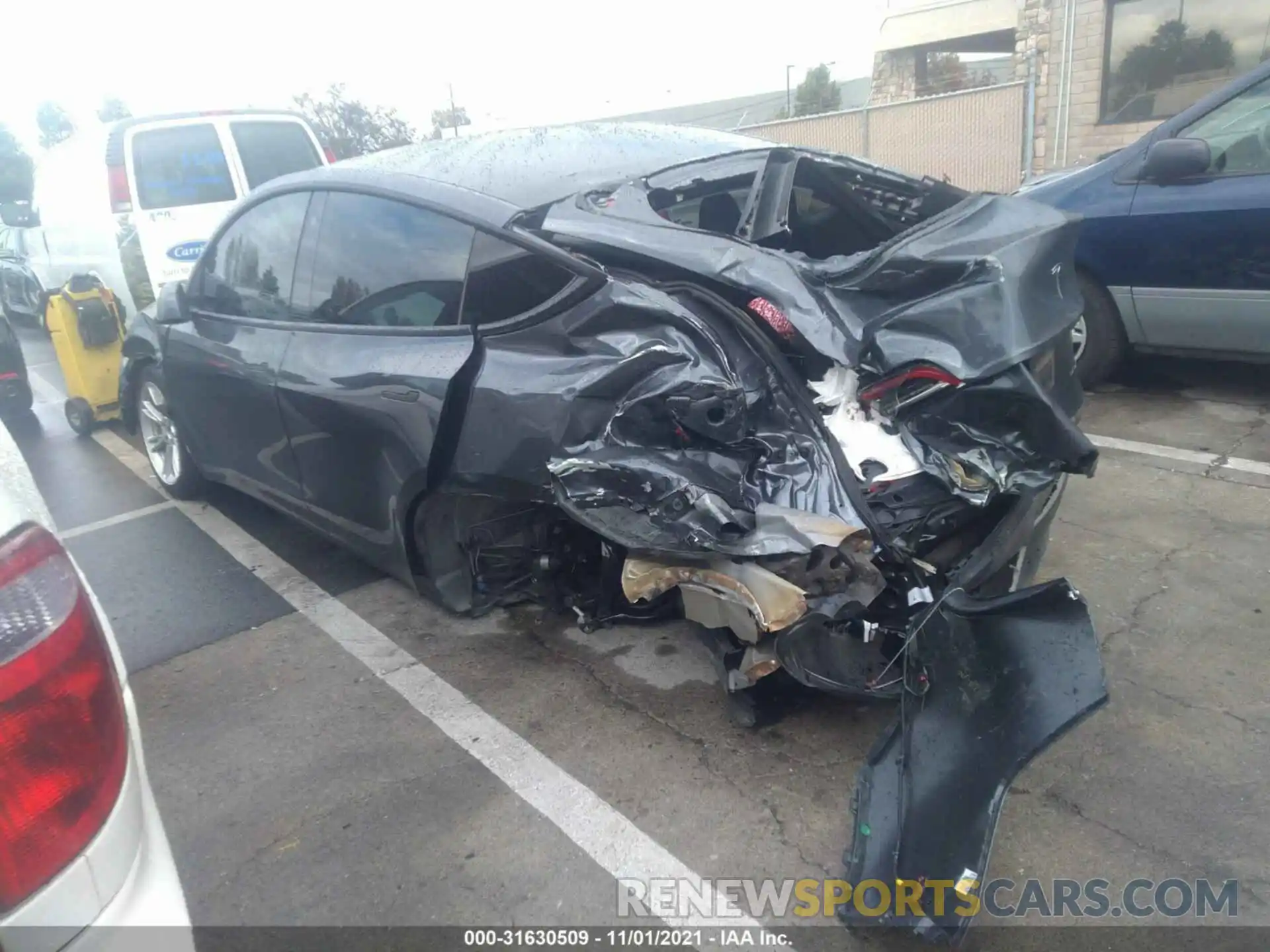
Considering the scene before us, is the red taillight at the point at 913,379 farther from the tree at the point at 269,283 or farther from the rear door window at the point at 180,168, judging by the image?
the rear door window at the point at 180,168

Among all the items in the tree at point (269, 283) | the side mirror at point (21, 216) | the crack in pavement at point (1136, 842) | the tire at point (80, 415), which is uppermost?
the side mirror at point (21, 216)

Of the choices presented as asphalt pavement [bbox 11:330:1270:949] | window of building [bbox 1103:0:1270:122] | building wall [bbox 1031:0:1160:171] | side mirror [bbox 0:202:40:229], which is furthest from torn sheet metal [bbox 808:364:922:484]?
window of building [bbox 1103:0:1270:122]

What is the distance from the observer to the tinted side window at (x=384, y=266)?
322cm

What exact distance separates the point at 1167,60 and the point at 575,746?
13603 millimetres

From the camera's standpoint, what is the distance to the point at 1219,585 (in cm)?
350

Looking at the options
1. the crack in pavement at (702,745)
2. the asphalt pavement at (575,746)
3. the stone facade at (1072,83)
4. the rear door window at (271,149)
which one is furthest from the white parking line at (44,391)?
the stone facade at (1072,83)

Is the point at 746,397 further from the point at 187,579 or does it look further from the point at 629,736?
the point at 187,579

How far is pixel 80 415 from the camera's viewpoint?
660 cm

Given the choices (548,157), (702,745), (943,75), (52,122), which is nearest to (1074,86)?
(943,75)

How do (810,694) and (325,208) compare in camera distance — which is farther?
(325,208)

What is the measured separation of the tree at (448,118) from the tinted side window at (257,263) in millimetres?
28704

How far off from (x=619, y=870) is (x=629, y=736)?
21.7 inches

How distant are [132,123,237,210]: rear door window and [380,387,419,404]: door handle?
5584 millimetres

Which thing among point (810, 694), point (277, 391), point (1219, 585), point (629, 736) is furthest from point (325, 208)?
point (1219, 585)
